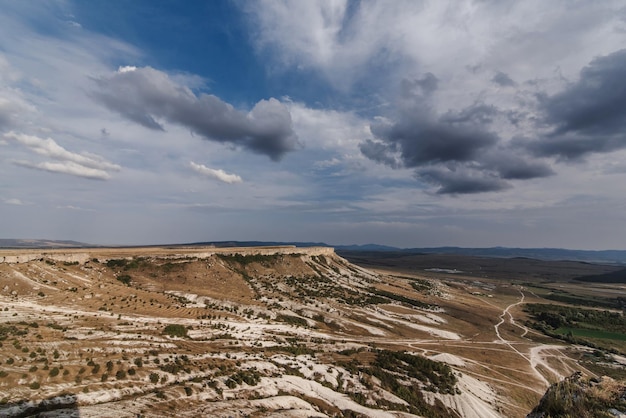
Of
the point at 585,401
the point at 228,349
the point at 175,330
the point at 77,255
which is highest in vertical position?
the point at 77,255

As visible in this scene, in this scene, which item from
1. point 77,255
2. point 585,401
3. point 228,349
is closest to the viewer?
point 585,401

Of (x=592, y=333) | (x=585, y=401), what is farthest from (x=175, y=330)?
(x=592, y=333)

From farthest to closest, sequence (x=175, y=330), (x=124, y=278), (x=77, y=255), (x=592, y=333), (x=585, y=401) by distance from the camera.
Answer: (x=592, y=333) < (x=77, y=255) < (x=124, y=278) < (x=175, y=330) < (x=585, y=401)

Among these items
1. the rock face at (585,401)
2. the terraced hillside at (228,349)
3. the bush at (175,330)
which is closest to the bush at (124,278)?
the terraced hillside at (228,349)

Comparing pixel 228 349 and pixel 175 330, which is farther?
pixel 175 330

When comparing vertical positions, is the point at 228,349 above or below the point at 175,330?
below

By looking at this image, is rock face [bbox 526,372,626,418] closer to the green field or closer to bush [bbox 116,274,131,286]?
bush [bbox 116,274,131,286]

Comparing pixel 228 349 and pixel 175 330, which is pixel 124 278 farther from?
pixel 228 349

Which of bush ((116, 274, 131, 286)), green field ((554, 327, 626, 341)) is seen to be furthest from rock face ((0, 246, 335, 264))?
green field ((554, 327, 626, 341))
